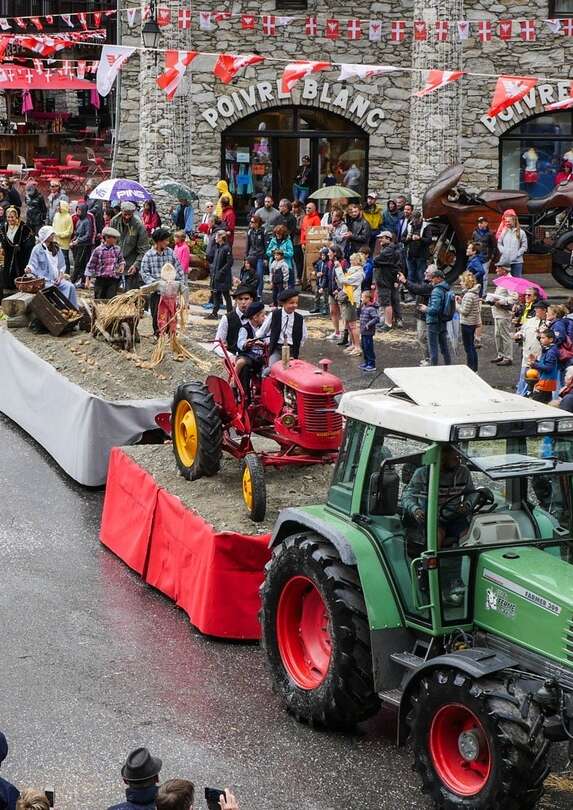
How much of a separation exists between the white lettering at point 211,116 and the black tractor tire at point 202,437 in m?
18.1

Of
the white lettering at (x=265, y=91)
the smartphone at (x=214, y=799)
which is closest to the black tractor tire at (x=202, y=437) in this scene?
the smartphone at (x=214, y=799)

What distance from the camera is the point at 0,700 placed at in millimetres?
8719

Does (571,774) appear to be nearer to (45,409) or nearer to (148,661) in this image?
(148,661)

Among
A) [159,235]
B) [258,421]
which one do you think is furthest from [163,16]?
[258,421]

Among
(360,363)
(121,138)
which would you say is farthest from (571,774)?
(121,138)

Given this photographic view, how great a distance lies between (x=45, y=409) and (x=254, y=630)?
238 inches

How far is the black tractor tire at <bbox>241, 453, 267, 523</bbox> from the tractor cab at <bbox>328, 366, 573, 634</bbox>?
220 cm

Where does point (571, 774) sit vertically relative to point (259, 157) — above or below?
below

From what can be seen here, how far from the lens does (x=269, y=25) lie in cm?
2850

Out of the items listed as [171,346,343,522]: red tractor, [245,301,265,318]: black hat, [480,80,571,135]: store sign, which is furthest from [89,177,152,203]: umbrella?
[171,346,343,522]: red tractor

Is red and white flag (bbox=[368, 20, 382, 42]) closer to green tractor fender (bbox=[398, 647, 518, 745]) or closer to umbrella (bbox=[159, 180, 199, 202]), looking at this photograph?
umbrella (bbox=[159, 180, 199, 202])

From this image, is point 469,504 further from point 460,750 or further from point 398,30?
point 398,30

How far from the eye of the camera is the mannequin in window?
29.2m

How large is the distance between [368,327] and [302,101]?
488 inches
